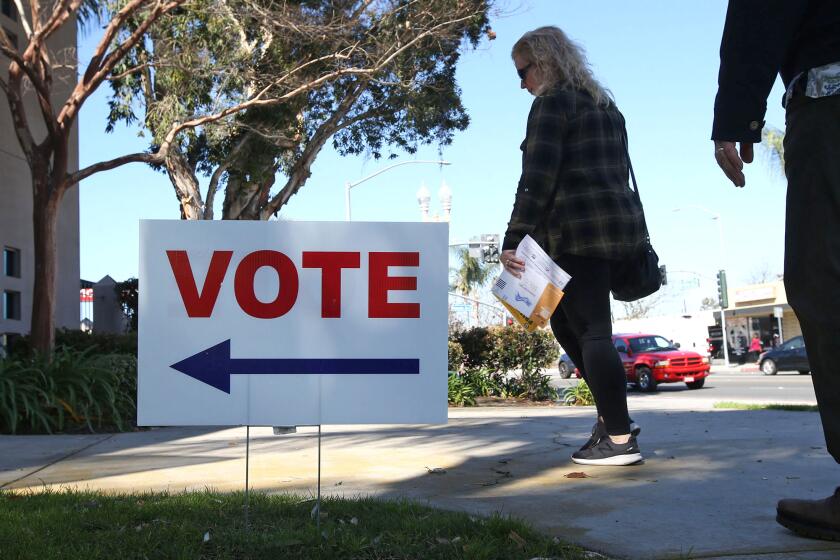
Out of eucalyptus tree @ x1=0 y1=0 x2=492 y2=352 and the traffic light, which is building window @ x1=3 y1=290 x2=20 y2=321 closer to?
eucalyptus tree @ x1=0 y1=0 x2=492 y2=352

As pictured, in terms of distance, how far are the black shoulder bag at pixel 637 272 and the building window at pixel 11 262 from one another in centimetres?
1498

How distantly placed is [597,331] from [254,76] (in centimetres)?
1482

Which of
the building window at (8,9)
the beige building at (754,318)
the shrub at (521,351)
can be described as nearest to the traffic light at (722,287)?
the beige building at (754,318)

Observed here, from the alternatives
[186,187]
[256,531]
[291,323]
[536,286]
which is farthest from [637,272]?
[186,187]

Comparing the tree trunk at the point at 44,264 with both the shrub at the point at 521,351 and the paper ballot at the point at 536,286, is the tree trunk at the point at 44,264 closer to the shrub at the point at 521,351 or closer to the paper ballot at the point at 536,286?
the shrub at the point at 521,351

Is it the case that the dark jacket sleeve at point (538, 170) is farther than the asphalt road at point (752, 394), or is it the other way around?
the asphalt road at point (752, 394)

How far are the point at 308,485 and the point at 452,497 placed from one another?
2.44 ft

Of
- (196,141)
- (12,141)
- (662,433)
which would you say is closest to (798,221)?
(662,433)

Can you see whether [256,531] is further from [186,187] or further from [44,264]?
[186,187]

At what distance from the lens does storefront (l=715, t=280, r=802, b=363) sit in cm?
5469

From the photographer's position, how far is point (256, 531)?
9.10 feet

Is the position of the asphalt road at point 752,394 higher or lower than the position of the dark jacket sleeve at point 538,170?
lower

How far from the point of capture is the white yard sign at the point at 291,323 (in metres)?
3.02

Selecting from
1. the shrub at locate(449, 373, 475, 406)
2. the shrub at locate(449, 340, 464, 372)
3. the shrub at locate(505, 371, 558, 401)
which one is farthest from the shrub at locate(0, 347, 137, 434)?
the shrub at locate(505, 371, 558, 401)
